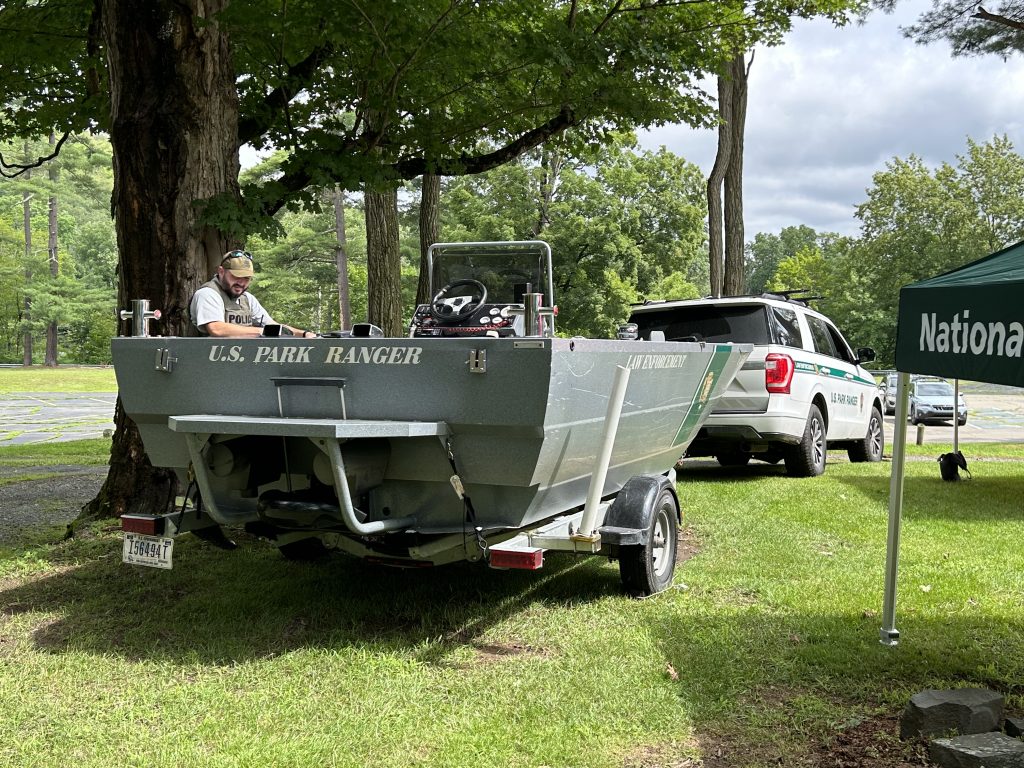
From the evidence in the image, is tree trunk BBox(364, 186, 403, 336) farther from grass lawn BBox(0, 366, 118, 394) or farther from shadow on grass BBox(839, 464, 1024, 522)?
grass lawn BBox(0, 366, 118, 394)

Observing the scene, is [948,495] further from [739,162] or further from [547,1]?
[739,162]

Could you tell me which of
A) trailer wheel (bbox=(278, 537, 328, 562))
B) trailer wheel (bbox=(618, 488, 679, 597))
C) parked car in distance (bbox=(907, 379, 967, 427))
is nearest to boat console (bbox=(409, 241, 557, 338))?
trailer wheel (bbox=(618, 488, 679, 597))

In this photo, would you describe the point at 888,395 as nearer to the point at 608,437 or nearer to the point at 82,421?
the point at 82,421

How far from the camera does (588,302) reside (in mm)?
33062

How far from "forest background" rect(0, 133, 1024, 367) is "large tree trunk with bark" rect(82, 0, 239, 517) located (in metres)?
21.9

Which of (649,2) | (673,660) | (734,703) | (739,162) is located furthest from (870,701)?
(739,162)

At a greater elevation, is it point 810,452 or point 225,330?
point 225,330

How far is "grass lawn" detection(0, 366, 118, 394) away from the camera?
3547cm

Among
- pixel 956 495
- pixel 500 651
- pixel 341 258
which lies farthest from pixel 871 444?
pixel 341 258

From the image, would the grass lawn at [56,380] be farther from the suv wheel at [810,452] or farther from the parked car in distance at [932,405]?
the suv wheel at [810,452]

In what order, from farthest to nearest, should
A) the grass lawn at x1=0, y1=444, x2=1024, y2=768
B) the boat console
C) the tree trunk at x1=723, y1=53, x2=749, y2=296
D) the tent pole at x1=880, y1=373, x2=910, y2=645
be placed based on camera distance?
the tree trunk at x1=723, y1=53, x2=749, y2=296, the boat console, the tent pole at x1=880, y1=373, x2=910, y2=645, the grass lawn at x1=0, y1=444, x2=1024, y2=768

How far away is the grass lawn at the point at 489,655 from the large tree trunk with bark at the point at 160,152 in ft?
6.12

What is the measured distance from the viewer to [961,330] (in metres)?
3.50

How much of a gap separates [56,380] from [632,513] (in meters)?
39.2
